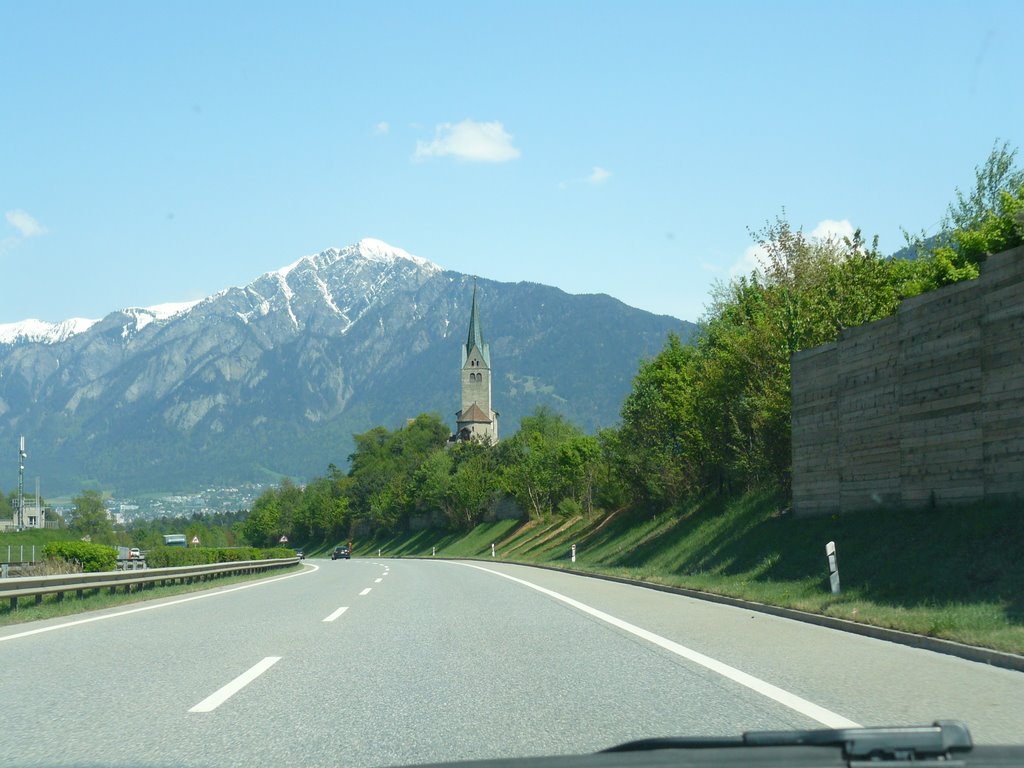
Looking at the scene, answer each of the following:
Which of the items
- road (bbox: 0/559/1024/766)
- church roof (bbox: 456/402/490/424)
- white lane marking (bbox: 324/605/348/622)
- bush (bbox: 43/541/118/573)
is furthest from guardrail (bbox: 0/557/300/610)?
church roof (bbox: 456/402/490/424)

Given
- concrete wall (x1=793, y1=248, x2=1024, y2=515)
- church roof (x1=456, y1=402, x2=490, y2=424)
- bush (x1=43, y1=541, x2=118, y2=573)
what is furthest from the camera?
church roof (x1=456, y1=402, x2=490, y2=424)

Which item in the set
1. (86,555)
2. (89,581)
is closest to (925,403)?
(89,581)

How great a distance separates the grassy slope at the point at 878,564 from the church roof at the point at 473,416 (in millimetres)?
157906

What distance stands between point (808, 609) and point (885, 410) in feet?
20.1

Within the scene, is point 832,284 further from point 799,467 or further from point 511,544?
point 511,544

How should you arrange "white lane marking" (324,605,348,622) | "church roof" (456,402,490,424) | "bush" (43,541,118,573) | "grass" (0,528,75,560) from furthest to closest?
"church roof" (456,402,490,424) → "grass" (0,528,75,560) → "bush" (43,541,118,573) → "white lane marking" (324,605,348,622)

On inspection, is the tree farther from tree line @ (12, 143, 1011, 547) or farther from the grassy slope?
the grassy slope

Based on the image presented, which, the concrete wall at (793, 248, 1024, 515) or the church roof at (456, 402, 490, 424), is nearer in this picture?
the concrete wall at (793, 248, 1024, 515)

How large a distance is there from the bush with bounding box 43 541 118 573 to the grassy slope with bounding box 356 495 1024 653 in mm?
16941

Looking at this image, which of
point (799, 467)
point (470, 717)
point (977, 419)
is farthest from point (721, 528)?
point (470, 717)

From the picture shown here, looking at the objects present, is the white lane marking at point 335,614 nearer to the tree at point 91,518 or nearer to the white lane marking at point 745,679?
the white lane marking at point 745,679

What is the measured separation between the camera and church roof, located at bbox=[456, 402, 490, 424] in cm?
19362

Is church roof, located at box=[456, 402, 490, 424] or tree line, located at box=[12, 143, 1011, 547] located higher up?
church roof, located at box=[456, 402, 490, 424]

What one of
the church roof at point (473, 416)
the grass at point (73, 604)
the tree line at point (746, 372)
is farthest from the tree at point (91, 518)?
the grass at point (73, 604)
